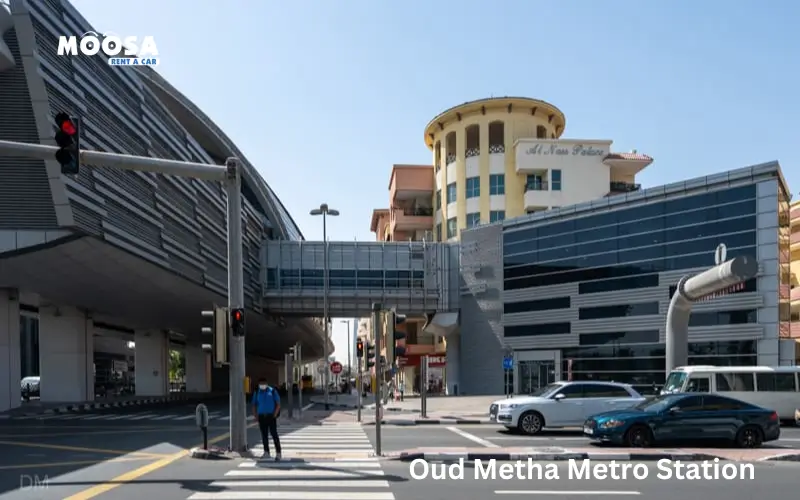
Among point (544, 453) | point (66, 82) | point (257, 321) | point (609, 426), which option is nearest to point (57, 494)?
point (544, 453)

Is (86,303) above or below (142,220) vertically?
below

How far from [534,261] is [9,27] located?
3195 cm

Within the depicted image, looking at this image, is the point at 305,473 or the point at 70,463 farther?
the point at 70,463

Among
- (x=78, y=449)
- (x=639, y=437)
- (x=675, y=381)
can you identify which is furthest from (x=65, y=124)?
(x=675, y=381)

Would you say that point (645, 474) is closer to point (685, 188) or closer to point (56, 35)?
point (56, 35)

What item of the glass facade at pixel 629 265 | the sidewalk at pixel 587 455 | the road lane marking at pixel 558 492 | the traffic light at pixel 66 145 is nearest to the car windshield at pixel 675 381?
the sidewalk at pixel 587 455

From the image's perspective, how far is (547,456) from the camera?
47.2ft

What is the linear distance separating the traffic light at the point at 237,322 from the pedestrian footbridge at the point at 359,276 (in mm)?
35448

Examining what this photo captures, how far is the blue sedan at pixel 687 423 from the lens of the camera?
16328 millimetres

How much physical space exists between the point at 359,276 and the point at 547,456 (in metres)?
37.6

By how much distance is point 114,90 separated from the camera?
1066 inches

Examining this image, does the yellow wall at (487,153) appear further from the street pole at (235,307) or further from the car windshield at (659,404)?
the street pole at (235,307)

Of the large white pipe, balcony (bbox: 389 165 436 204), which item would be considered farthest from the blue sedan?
balcony (bbox: 389 165 436 204)

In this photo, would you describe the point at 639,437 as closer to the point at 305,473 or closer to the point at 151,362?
the point at 305,473
